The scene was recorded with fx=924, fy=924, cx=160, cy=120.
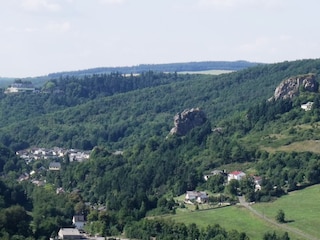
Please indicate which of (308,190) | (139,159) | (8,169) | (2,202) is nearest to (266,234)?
(308,190)

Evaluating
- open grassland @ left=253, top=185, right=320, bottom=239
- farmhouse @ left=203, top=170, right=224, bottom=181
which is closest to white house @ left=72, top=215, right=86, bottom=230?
open grassland @ left=253, top=185, right=320, bottom=239

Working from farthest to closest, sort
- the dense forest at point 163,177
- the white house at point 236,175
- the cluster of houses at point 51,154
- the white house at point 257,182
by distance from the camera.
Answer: the cluster of houses at point 51,154 → the white house at point 236,175 → the white house at point 257,182 → the dense forest at point 163,177

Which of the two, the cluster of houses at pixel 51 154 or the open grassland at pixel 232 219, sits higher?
the open grassland at pixel 232 219

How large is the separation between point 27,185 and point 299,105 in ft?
162

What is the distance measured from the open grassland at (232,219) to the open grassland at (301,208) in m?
2.55

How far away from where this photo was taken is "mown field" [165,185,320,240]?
100 m

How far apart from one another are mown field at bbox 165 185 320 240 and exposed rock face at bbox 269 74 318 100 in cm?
4737

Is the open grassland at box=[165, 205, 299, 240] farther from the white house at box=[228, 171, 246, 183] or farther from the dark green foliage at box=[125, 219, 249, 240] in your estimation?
the white house at box=[228, 171, 246, 183]

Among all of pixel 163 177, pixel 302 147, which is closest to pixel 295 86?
pixel 302 147

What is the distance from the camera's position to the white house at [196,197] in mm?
119062

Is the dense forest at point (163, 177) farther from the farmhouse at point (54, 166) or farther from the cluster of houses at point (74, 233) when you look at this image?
the farmhouse at point (54, 166)

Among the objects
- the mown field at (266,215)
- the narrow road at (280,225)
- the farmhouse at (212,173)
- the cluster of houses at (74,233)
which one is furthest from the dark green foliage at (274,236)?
the farmhouse at (212,173)

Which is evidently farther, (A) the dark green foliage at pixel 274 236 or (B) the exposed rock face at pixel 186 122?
(B) the exposed rock face at pixel 186 122

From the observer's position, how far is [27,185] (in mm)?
136125
